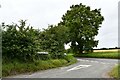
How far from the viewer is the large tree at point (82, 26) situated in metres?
62.6

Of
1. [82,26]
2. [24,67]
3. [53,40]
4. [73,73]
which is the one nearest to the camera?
[73,73]

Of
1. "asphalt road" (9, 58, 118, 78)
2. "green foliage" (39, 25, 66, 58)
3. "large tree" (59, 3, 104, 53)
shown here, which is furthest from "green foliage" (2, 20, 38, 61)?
"large tree" (59, 3, 104, 53)

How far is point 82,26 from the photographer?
63.0 m

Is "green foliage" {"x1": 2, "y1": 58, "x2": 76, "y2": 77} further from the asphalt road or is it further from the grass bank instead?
the asphalt road

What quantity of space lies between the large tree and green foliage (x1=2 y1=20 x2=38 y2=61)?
3458 cm

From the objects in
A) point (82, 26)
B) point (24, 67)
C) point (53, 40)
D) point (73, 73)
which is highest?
point (82, 26)

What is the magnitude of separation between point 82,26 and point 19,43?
37.0 meters

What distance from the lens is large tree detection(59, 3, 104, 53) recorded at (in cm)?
6262

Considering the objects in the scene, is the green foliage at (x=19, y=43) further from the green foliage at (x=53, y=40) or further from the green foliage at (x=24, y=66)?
the green foliage at (x=53, y=40)

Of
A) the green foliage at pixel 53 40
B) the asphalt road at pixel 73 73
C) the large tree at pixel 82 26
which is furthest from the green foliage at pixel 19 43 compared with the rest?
the large tree at pixel 82 26

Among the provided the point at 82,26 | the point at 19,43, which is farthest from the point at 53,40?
the point at 82,26

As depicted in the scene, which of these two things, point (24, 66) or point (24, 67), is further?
point (24, 66)

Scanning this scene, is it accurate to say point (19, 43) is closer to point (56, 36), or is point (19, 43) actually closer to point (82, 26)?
point (56, 36)

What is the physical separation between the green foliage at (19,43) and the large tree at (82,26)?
113 feet
